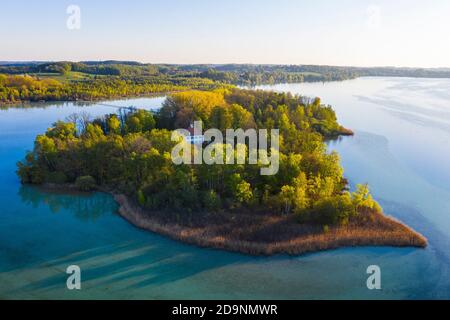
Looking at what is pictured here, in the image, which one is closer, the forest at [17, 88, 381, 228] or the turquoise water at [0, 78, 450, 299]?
the turquoise water at [0, 78, 450, 299]

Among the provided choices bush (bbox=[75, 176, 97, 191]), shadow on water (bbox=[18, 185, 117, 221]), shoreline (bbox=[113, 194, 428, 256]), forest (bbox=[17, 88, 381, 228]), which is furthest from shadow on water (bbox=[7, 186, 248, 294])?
bush (bbox=[75, 176, 97, 191])

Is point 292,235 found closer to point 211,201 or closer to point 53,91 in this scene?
point 211,201

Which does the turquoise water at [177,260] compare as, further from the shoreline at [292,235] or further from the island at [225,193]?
the island at [225,193]

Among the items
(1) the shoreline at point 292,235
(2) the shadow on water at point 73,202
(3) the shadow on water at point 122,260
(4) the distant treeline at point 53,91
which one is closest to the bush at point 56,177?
(2) the shadow on water at point 73,202

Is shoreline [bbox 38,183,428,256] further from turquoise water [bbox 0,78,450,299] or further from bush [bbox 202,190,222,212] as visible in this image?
bush [bbox 202,190,222,212]

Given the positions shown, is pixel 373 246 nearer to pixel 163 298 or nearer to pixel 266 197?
pixel 266 197

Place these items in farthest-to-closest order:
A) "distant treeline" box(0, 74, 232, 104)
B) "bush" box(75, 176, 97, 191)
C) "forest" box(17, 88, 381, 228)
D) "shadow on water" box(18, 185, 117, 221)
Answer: "distant treeline" box(0, 74, 232, 104) → "bush" box(75, 176, 97, 191) → "shadow on water" box(18, 185, 117, 221) → "forest" box(17, 88, 381, 228)

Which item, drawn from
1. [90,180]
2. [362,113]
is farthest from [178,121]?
[362,113]

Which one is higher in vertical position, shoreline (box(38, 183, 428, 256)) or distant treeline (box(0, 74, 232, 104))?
distant treeline (box(0, 74, 232, 104))
